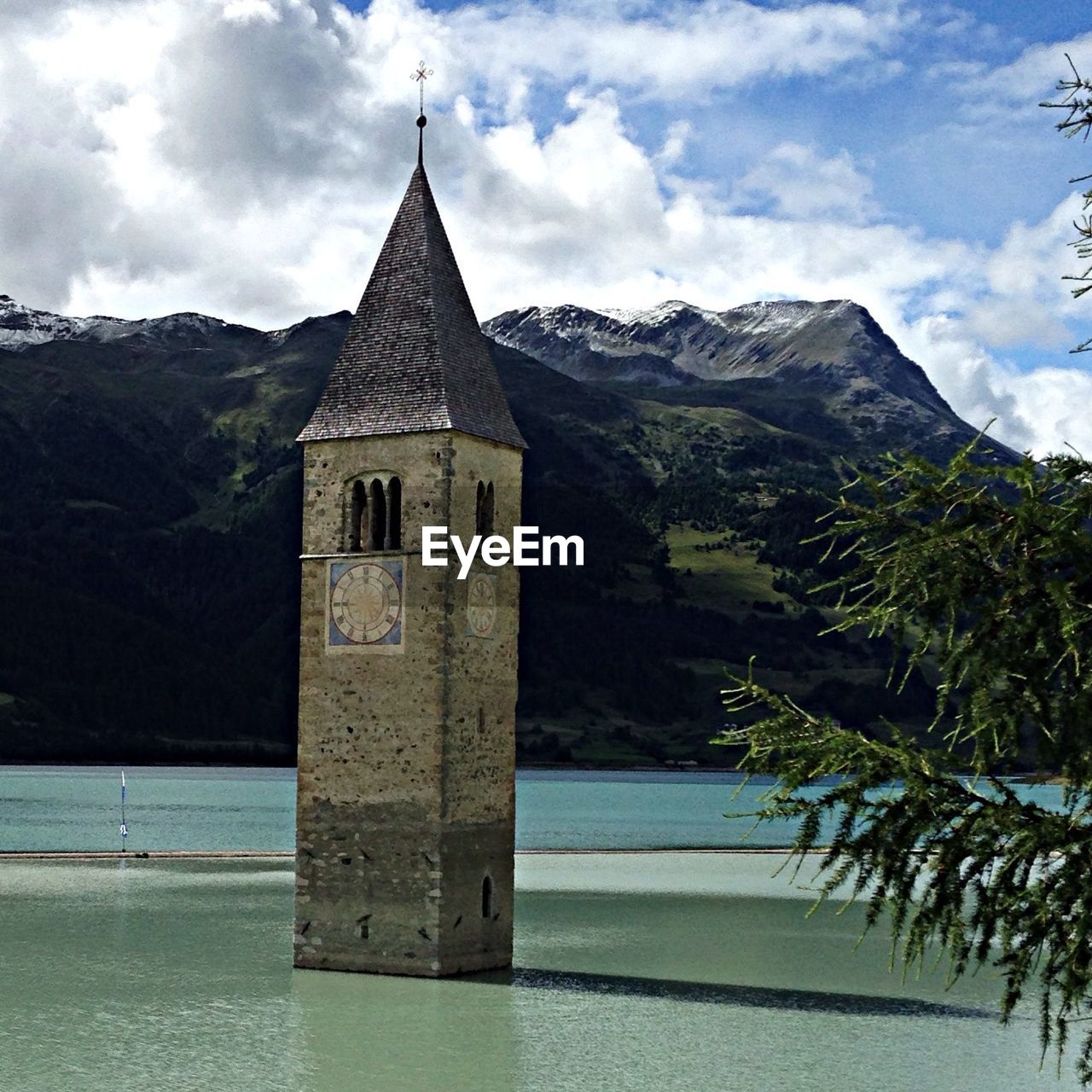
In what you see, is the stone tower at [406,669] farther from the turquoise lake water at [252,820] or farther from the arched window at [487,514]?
the turquoise lake water at [252,820]

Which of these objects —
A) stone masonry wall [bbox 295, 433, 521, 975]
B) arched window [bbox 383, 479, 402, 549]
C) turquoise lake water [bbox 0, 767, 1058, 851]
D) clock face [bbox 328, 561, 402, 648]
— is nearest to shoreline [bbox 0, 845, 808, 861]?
turquoise lake water [bbox 0, 767, 1058, 851]

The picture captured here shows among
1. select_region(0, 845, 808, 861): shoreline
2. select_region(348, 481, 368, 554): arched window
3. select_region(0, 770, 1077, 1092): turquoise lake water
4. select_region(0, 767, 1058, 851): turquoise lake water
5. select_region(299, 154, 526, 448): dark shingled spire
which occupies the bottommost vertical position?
select_region(0, 767, 1058, 851): turquoise lake water

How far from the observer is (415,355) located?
43938 mm

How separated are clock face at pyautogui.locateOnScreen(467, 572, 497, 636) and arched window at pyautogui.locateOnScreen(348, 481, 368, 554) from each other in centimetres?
275

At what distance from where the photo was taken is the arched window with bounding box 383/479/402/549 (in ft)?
140

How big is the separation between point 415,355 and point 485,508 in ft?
13.3

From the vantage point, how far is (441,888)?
134ft

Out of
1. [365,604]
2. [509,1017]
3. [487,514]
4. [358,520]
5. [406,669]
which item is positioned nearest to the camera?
[509,1017]

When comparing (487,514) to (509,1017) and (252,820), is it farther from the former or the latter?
(252,820)

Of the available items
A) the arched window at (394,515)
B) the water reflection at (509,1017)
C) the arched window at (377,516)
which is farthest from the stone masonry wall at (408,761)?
the water reflection at (509,1017)

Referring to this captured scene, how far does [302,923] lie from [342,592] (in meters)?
7.71

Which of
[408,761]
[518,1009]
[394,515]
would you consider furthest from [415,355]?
[518,1009]

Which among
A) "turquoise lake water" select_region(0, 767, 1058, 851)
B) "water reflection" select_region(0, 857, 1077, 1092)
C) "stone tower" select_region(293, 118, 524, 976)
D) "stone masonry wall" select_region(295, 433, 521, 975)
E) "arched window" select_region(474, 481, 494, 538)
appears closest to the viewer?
"water reflection" select_region(0, 857, 1077, 1092)

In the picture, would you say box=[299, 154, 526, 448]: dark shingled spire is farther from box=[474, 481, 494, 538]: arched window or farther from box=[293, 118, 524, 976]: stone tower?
box=[474, 481, 494, 538]: arched window
